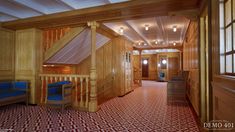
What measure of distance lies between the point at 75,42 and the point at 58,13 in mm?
1445

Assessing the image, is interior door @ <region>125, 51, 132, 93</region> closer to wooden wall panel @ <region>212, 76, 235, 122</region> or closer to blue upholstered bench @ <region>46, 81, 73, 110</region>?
blue upholstered bench @ <region>46, 81, 73, 110</region>

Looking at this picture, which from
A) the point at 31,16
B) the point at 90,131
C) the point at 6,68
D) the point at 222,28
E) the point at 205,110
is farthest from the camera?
the point at 6,68

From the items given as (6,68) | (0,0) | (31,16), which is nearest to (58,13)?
(31,16)

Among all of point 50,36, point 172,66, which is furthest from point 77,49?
point 172,66

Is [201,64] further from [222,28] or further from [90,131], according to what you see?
[90,131]

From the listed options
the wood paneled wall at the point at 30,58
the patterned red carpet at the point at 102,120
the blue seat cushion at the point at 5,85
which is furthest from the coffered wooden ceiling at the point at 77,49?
the patterned red carpet at the point at 102,120

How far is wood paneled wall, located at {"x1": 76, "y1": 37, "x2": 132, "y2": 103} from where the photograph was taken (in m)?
6.42

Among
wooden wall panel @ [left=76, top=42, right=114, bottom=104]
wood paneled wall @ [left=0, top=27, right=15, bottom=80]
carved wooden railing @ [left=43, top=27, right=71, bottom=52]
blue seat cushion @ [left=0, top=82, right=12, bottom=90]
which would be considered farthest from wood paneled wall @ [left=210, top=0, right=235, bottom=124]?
wood paneled wall @ [left=0, top=27, right=15, bottom=80]

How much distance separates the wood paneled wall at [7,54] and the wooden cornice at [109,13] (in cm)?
28

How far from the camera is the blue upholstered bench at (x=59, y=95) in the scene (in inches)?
157

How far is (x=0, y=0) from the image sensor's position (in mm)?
3527

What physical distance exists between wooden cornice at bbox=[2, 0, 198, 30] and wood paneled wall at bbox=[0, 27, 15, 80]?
11.1 inches

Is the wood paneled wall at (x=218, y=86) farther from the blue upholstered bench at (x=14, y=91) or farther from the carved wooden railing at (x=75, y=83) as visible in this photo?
the blue upholstered bench at (x=14, y=91)

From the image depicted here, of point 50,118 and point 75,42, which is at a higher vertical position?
point 75,42
